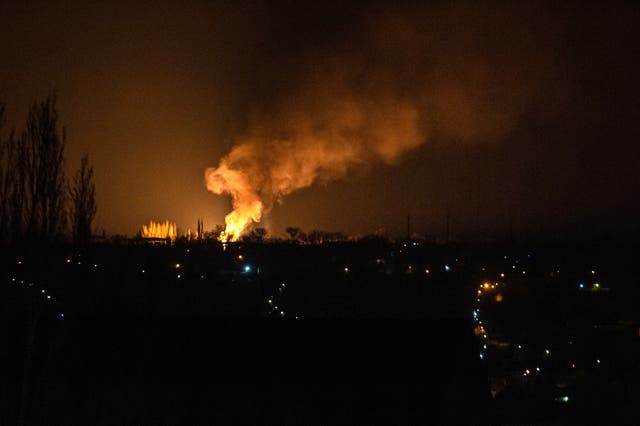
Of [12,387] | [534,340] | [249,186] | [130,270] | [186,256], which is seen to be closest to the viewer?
[12,387]

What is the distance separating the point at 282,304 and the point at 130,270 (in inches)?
122

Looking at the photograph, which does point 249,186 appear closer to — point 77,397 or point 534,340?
point 534,340

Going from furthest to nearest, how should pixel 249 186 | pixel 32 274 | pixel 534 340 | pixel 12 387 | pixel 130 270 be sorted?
pixel 249 186
pixel 130 270
pixel 534 340
pixel 32 274
pixel 12 387

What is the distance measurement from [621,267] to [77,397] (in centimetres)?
1140

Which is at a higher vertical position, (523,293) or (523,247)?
(523,247)

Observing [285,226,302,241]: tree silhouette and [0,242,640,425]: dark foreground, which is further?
[285,226,302,241]: tree silhouette

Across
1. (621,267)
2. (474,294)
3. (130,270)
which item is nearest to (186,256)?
(130,270)

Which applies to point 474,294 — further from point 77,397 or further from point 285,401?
point 77,397

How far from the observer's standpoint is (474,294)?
14.5 meters

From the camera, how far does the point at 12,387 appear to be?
7.53 metres

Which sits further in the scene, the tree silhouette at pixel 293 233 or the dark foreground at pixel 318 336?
the tree silhouette at pixel 293 233

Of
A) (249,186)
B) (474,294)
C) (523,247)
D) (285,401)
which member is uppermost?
(249,186)

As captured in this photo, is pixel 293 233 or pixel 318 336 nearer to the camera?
pixel 318 336

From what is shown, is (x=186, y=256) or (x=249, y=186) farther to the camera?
(x=249, y=186)
